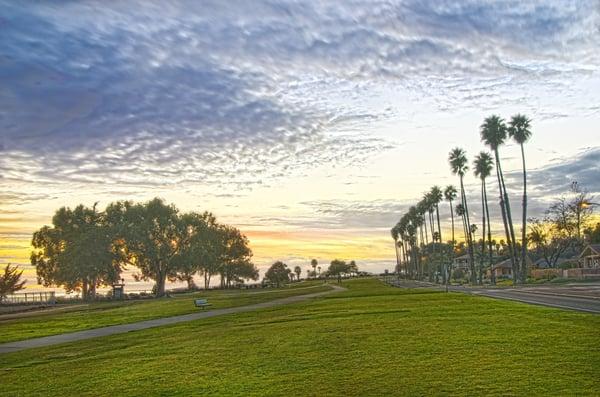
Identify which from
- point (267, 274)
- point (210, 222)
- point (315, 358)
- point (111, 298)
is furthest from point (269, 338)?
point (267, 274)

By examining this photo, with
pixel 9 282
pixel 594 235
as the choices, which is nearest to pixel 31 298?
pixel 9 282

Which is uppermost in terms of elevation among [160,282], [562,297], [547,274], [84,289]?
[160,282]

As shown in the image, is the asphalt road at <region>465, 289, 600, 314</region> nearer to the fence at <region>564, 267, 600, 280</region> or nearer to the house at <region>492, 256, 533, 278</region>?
the fence at <region>564, 267, 600, 280</region>

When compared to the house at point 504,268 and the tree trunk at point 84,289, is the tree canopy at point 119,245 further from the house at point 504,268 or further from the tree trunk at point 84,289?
the house at point 504,268

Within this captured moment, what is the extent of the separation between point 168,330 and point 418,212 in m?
124

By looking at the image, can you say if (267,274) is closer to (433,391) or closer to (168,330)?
(168,330)

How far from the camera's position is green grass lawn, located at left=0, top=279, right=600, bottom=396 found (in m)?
9.84

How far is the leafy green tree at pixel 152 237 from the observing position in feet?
273

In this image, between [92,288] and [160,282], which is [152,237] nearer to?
[160,282]

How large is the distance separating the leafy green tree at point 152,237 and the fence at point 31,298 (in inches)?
513

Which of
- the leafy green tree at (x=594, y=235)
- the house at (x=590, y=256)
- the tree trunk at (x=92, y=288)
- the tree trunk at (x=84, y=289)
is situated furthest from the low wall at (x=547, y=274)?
the tree trunk at (x=84, y=289)

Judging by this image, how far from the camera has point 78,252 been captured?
266ft

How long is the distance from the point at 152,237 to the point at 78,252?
34.1 feet

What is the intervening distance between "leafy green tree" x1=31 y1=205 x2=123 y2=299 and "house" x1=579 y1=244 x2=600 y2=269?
7063cm
